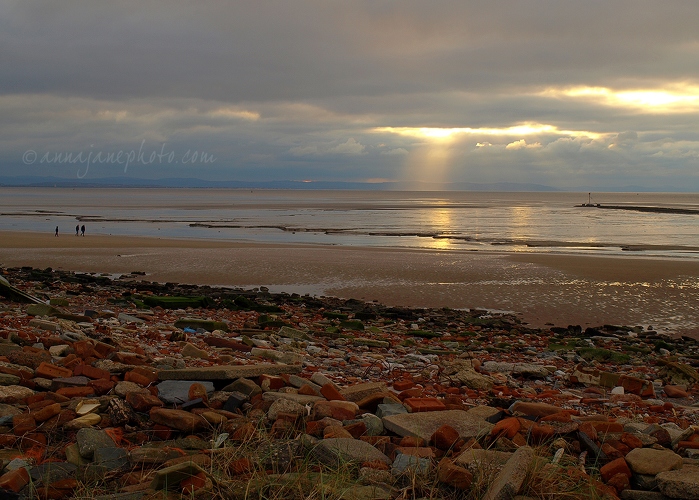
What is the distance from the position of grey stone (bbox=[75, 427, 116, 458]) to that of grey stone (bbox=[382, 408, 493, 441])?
210 centimetres

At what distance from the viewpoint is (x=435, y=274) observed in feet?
80.4

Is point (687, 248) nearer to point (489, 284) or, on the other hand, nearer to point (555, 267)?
point (555, 267)

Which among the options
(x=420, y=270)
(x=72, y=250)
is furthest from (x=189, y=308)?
(x=72, y=250)

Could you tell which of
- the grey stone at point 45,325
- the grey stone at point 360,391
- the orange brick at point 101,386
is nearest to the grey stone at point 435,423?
the grey stone at point 360,391

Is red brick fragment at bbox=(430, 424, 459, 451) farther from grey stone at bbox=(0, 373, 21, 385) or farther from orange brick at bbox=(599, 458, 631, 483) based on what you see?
grey stone at bbox=(0, 373, 21, 385)

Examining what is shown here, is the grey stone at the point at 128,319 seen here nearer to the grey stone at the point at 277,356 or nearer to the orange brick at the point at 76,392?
the grey stone at the point at 277,356

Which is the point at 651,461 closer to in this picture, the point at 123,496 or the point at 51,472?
the point at 123,496

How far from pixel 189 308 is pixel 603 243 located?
31.3 metres

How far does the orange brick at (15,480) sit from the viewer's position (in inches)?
157

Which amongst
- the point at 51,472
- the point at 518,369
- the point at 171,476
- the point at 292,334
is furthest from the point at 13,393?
the point at 292,334

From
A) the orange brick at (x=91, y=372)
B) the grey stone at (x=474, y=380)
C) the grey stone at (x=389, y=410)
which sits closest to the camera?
the grey stone at (x=389, y=410)

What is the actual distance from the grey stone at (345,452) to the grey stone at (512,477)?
0.79m

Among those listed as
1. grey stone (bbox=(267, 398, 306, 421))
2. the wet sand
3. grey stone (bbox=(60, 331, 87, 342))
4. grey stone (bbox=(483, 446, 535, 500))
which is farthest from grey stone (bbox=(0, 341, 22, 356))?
the wet sand

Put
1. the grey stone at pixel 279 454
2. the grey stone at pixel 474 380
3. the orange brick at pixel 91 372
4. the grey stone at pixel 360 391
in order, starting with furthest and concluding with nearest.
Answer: the grey stone at pixel 474 380, the orange brick at pixel 91 372, the grey stone at pixel 360 391, the grey stone at pixel 279 454
